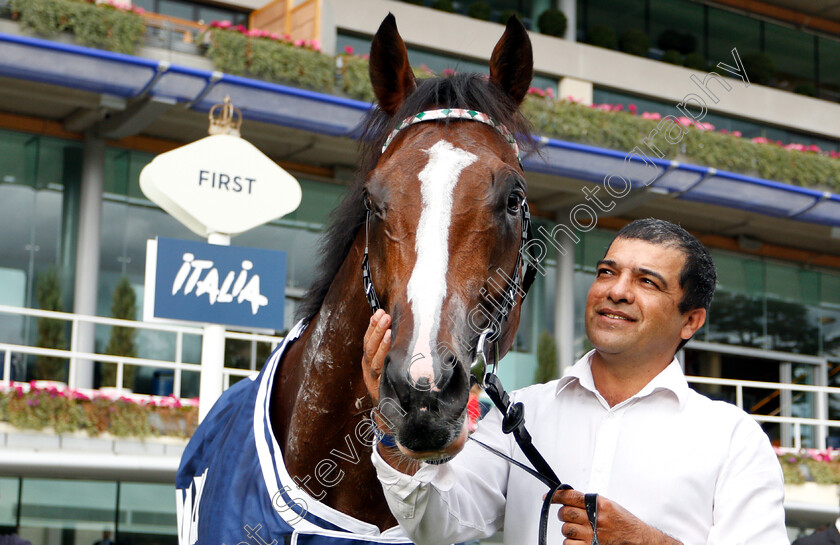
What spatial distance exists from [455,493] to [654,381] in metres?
0.53

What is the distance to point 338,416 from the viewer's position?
86.5 inches

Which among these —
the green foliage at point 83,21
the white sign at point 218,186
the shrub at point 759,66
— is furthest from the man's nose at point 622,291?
the shrub at point 759,66

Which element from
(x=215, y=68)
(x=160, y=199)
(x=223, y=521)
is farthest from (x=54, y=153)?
(x=223, y=521)

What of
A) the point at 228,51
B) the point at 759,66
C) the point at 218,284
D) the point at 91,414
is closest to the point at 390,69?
the point at 218,284

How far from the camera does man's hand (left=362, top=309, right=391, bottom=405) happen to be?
173cm

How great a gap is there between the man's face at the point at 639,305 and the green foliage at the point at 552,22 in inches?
522

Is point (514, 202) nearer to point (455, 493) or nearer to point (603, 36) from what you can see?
point (455, 493)

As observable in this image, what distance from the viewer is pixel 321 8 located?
38.3ft

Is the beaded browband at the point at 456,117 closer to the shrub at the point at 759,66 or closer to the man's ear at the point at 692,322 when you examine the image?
the man's ear at the point at 692,322

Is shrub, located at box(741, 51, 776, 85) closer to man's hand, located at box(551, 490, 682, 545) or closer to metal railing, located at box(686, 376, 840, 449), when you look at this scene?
metal railing, located at box(686, 376, 840, 449)

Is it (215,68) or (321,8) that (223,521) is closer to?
(215,68)

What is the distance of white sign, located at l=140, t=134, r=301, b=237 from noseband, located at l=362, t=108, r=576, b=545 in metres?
2.10

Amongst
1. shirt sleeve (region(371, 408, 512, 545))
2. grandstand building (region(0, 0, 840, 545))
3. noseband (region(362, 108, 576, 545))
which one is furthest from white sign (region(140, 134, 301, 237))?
shirt sleeve (region(371, 408, 512, 545))

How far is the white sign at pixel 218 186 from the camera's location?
4.02m
